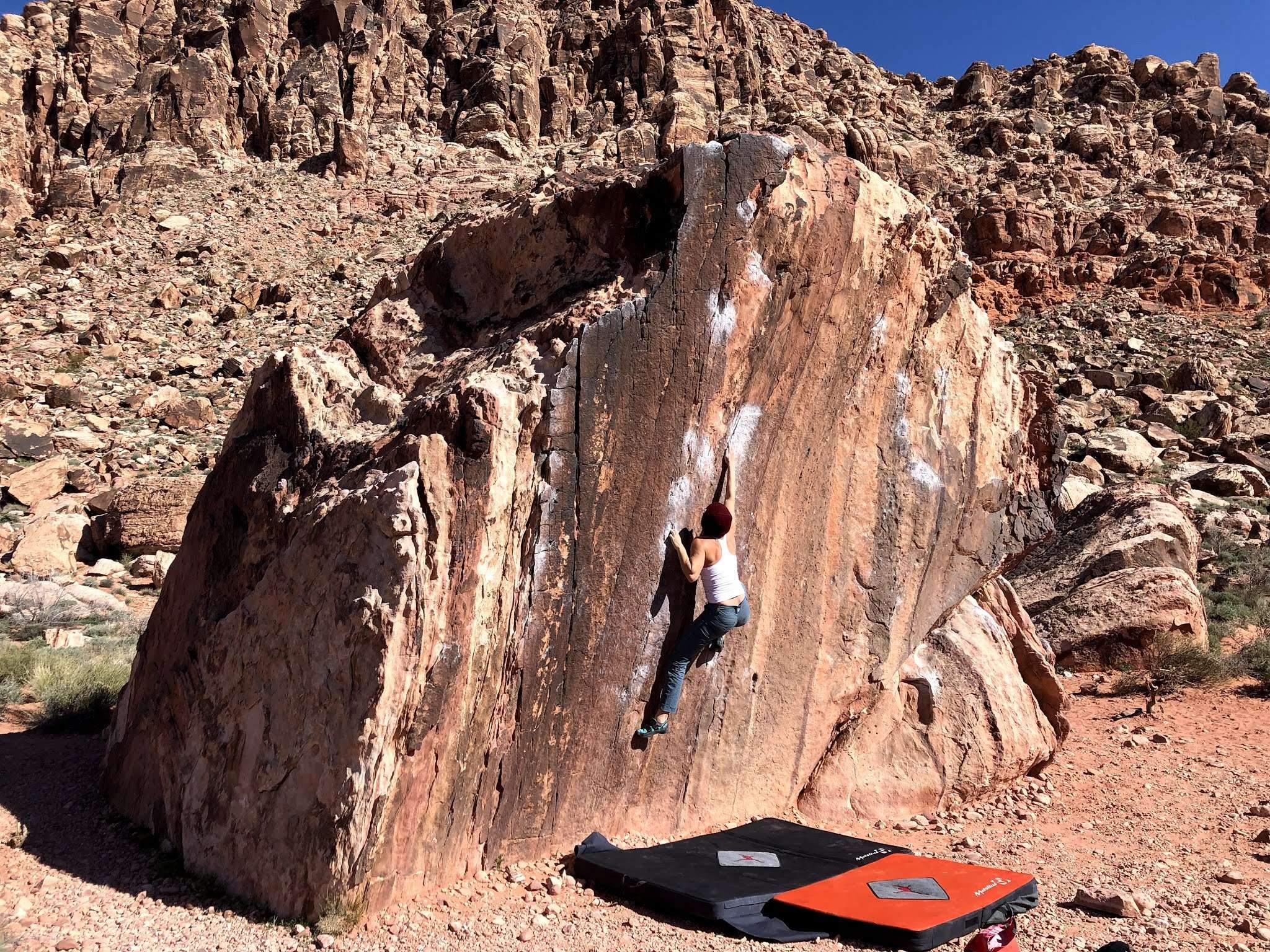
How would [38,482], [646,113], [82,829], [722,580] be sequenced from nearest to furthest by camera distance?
[722,580] < [82,829] < [38,482] < [646,113]

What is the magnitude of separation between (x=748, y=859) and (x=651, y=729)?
2.33ft

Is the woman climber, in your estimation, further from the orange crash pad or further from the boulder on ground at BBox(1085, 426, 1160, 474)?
the boulder on ground at BBox(1085, 426, 1160, 474)

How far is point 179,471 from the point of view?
1630 cm

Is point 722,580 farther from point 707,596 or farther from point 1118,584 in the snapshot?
point 1118,584

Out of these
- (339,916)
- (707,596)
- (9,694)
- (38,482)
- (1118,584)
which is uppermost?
(1118,584)

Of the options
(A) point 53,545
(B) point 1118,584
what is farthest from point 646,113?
(B) point 1118,584

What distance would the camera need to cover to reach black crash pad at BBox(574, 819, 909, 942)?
3.70m

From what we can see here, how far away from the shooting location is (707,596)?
177 inches

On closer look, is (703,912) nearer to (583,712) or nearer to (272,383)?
(583,712)

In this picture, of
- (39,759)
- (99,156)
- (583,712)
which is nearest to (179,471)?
(39,759)

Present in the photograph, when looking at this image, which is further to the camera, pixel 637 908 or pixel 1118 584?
pixel 1118 584

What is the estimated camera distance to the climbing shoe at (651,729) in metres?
4.46

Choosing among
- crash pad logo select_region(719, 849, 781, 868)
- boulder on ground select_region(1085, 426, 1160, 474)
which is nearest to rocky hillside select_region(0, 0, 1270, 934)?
crash pad logo select_region(719, 849, 781, 868)

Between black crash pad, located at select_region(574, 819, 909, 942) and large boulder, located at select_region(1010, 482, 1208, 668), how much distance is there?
18.6 feet
